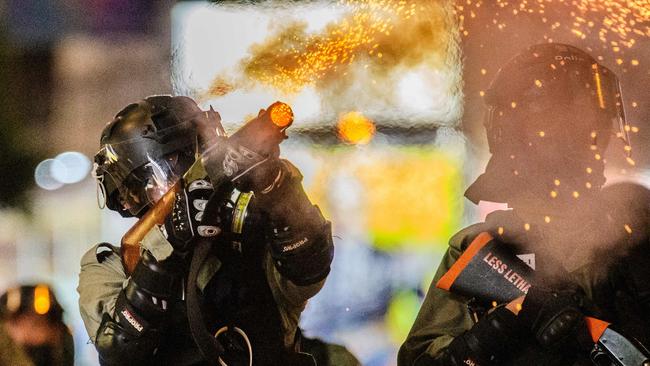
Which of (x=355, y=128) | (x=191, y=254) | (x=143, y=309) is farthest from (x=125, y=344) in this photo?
(x=355, y=128)

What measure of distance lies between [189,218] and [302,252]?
386 millimetres

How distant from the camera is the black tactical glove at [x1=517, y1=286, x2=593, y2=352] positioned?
2.06 metres

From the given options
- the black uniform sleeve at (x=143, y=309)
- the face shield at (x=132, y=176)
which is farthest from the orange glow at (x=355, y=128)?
the black uniform sleeve at (x=143, y=309)

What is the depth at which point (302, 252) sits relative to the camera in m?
2.60

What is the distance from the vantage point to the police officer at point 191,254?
2.57 metres

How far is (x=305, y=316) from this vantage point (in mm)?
3791

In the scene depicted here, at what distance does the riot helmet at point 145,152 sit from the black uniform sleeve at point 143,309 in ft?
1.42

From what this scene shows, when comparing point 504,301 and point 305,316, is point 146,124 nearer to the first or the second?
point 305,316

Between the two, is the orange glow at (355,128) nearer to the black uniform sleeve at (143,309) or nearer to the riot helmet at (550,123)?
the riot helmet at (550,123)

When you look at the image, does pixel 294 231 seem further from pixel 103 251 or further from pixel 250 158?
pixel 103 251

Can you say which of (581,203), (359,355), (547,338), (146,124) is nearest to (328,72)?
(146,124)

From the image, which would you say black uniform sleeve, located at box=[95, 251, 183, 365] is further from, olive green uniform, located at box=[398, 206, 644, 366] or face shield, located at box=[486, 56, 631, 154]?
face shield, located at box=[486, 56, 631, 154]

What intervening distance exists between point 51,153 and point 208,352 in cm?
264

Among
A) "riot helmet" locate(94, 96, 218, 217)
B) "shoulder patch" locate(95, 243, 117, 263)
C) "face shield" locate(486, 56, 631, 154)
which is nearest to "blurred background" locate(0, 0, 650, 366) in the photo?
"riot helmet" locate(94, 96, 218, 217)
